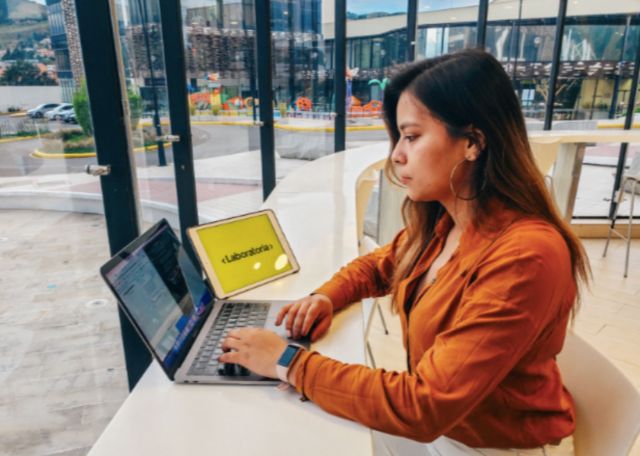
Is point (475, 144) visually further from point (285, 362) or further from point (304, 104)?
point (304, 104)

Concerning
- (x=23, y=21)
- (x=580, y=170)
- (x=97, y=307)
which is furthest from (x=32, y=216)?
(x=580, y=170)

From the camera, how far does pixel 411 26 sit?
436cm

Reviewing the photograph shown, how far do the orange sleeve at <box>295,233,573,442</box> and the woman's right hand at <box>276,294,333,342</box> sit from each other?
0.23 m

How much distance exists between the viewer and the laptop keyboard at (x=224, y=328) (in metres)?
0.96

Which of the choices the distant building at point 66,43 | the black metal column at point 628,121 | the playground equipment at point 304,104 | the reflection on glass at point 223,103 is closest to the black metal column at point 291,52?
the playground equipment at point 304,104

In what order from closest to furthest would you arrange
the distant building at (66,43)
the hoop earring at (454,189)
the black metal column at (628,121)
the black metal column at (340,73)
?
1. the hoop earring at (454,189)
2. the distant building at (66,43)
3. the black metal column at (340,73)
4. the black metal column at (628,121)

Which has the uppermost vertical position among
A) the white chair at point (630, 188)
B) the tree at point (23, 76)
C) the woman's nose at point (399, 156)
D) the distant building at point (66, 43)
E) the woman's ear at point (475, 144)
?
the distant building at point (66, 43)

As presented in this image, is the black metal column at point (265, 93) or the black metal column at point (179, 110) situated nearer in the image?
the black metal column at point (179, 110)

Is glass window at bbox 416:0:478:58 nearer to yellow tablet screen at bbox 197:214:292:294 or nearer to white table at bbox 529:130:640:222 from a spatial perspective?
white table at bbox 529:130:640:222

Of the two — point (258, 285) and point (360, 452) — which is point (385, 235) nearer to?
point (258, 285)

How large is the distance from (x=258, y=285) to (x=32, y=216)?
85cm

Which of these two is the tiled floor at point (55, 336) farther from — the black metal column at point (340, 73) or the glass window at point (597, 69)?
the glass window at point (597, 69)

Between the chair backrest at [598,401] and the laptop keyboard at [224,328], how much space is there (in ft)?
2.56

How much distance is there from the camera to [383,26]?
14.6 ft
